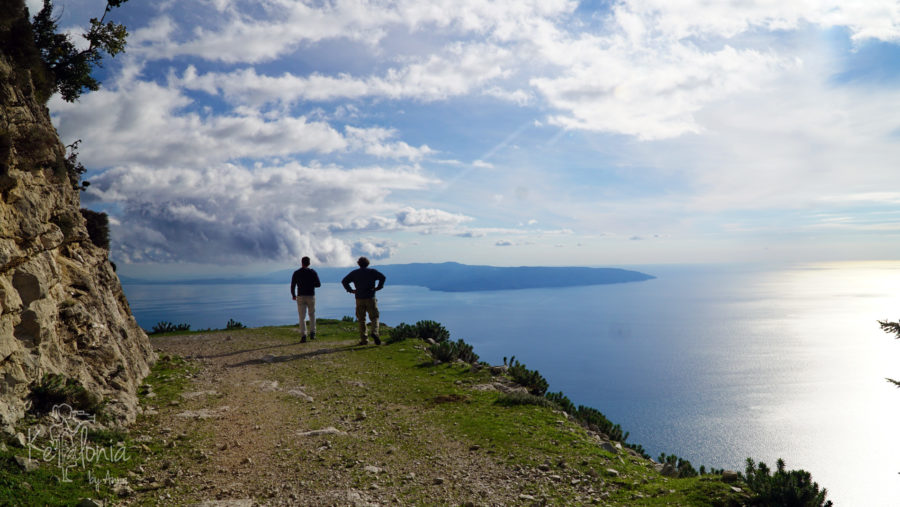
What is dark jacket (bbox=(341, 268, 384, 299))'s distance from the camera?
18953mm

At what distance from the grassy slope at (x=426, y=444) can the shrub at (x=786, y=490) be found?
11.3 inches

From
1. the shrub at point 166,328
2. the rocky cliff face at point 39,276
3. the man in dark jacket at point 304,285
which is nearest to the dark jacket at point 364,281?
the man in dark jacket at point 304,285

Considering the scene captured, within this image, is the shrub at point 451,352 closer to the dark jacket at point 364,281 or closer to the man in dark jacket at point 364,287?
the man in dark jacket at point 364,287

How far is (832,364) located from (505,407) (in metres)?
142

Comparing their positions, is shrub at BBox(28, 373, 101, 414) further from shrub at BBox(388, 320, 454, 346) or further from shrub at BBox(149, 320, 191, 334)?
shrub at BBox(149, 320, 191, 334)

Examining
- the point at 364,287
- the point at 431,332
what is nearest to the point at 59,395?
the point at 364,287

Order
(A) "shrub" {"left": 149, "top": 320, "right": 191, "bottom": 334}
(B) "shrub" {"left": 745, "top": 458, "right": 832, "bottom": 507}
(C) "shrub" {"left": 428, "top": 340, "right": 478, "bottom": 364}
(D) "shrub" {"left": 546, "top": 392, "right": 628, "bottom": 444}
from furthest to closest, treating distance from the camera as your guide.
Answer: (A) "shrub" {"left": 149, "top": 320, "right": 191, "bottom": 334} < (C) "shrub" {"left": 428, "top": 340, "right": 478, "bottom": 364} < (D) "shrub" {"left": 546, "top": 392, "right": 628, "bottom": 444} < (B) "shrub" {"left": 745, "top": 458, "right": 832, "bottom": 507}

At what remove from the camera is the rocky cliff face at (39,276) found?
807 cm

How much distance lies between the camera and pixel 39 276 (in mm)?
9047

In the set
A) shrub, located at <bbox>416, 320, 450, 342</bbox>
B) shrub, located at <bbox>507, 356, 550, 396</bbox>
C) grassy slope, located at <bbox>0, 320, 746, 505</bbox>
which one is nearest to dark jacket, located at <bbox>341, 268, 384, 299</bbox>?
shrub, located at <bbox>416, 320, 450, 342</bbox>

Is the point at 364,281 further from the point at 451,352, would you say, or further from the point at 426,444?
the point at 426,444

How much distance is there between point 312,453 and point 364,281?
37.4 ft

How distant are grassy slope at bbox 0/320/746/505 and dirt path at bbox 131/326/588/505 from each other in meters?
0.05

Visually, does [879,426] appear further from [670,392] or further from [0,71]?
[0,71]
